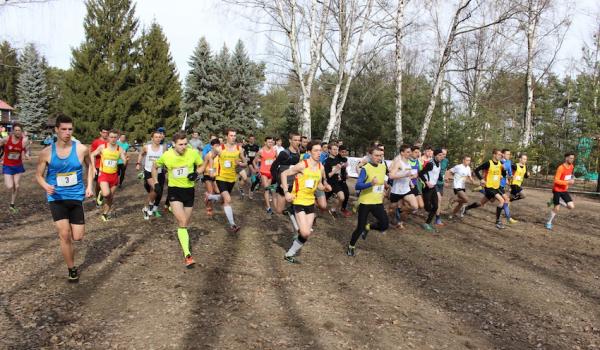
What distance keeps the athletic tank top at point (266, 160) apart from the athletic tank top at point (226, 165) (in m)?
1.66

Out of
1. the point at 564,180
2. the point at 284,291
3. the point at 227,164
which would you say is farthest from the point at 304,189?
the point at 564,180

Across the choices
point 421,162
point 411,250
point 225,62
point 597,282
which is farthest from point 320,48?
point 225,62

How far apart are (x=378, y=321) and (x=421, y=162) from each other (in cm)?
609

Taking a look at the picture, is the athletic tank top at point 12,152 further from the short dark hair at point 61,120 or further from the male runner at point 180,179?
the short dark hair at point 61,120

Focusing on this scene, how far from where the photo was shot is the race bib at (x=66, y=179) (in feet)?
16.3

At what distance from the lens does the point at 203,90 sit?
40531 millimetres

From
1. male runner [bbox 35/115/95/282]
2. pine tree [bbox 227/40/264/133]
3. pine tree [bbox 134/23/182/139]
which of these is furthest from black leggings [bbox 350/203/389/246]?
pine tree [bbox 134/23/182/139]

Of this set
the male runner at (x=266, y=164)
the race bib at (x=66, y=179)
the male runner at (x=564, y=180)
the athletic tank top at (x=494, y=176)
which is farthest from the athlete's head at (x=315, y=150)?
the male runner at (x=564, y=180)

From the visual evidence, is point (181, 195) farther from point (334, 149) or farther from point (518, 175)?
point (518, 175)

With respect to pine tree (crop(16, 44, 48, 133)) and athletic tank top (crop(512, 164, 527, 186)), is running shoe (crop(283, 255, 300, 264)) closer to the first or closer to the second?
athletic tank top (crop(512, 164, 527, 186))

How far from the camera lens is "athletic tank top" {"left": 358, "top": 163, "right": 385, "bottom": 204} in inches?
270

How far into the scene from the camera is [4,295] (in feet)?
15.4

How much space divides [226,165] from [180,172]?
2497mm

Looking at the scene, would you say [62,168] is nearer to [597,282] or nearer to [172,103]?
[597,282]
